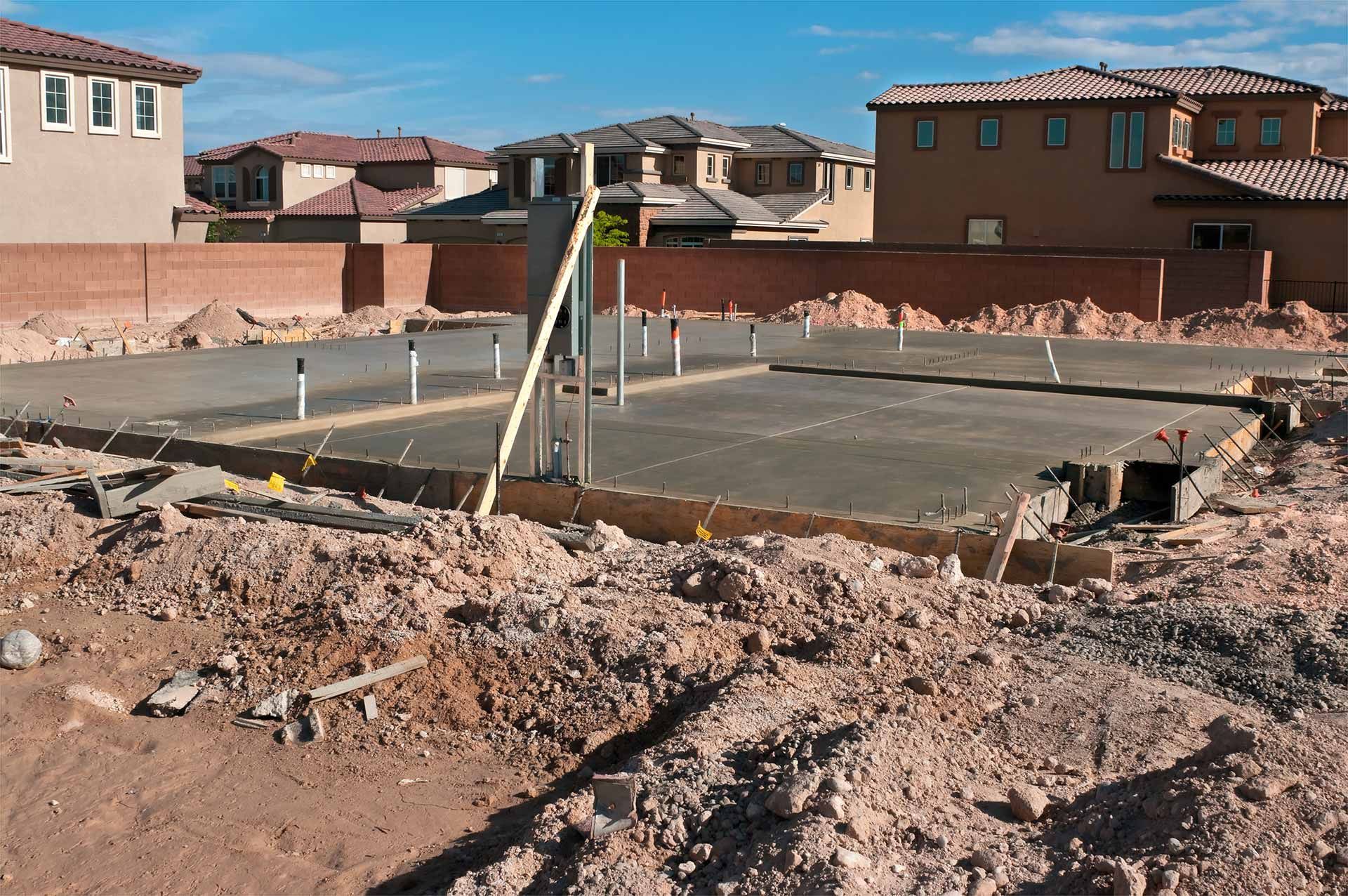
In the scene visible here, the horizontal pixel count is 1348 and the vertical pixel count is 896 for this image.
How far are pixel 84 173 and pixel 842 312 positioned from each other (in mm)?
20729

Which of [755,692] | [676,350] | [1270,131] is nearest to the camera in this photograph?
[755,692]

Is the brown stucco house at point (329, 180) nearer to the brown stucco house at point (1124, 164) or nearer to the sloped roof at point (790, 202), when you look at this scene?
the sloped roof at point (790, 202)

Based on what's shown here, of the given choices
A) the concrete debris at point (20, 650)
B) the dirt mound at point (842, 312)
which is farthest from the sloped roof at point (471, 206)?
the concrete debris at point (20, 650)

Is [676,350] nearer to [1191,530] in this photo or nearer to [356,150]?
[1191,530]

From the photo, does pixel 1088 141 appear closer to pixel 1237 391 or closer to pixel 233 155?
pixel 1237 391

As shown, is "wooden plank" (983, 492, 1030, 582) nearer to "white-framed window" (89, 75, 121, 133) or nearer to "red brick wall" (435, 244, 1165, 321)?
"red brick wall" (435, 244, 1165, 321)

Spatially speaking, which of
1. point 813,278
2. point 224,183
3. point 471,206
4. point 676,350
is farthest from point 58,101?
point 224,183

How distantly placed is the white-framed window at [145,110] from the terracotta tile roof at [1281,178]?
30597 mm

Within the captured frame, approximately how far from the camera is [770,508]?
1145 cm

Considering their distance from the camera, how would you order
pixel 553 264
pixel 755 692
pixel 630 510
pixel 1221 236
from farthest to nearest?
1. pixel 1221 236
2. pixel 553 264
3. pixel 630 510
4. pixel 755 692

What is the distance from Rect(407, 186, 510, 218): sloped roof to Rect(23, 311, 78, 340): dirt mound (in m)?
29.6

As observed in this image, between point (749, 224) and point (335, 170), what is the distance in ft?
84.3

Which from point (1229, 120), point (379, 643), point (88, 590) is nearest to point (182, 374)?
point (88, 590)

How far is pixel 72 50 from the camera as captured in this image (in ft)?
114
